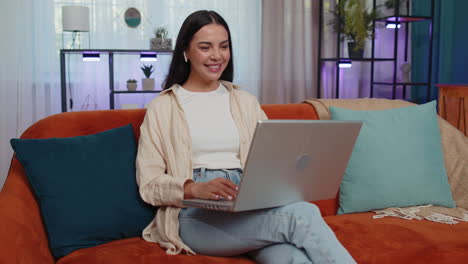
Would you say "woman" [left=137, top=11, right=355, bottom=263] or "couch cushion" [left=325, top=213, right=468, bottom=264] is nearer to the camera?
"woman" [left=137, top=11, right=355, bottom=263]

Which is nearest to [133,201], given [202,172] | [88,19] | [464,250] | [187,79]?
[202,172]

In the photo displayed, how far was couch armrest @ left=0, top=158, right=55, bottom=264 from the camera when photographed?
1364 millimetres

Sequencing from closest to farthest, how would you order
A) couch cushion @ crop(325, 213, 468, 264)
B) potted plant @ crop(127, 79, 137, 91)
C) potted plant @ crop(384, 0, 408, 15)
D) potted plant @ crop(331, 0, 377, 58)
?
couch cushion @ crop(325, 213, 468, 264) < potted plant @ crop(127, 79, 137, 91) < potted plant @ crop(331, 0, 377, 58) < potted plant @ crop(384, 0, 408, 15)

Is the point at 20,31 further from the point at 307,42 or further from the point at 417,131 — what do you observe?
the point at 417,131

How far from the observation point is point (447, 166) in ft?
7.37

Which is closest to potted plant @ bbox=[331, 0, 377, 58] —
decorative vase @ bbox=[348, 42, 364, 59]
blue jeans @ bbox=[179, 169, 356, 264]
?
decorative vase @ bbox=[348, 42, 364, 59]

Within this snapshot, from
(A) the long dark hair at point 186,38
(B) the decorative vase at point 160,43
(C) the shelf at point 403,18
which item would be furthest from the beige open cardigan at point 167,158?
(C) the shelf at point 403,18

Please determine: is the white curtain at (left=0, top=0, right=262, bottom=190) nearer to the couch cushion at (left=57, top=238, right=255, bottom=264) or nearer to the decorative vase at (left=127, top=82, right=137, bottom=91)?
the decorative vase at (left=127, top=82, right=137, bottom=91)

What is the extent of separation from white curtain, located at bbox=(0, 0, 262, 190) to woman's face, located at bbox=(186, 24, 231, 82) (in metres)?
2.82

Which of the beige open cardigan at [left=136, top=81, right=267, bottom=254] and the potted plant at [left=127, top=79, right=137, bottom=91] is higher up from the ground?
the potted plant at [left=127, top=79, right=137, bottom=91]

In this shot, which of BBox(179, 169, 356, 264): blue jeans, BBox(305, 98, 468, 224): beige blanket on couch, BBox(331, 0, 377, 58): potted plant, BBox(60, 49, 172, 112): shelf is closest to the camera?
BBox(179, 169, 356, 264): blue jeans

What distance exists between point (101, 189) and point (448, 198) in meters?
1.36

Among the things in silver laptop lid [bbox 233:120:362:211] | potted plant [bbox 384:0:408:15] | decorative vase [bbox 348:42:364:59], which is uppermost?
potted plant [bbox 384:0:408:15]

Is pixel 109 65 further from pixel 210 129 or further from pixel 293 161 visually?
pixel 293 161
